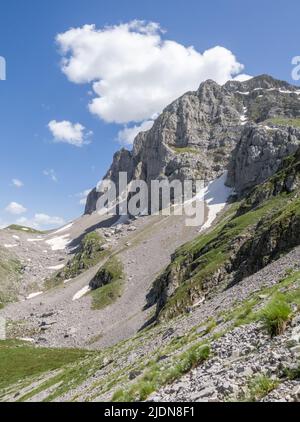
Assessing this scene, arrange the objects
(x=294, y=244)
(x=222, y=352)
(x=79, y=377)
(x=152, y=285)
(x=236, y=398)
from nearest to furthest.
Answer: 1. (x=236, y=398)
2. (x=222, y=352)
3. (x=79, y=377)
4. (x=294, y=244)
5. (x=152, y=285)

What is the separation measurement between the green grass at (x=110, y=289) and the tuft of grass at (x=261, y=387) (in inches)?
5034

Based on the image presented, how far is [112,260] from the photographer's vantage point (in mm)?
165125

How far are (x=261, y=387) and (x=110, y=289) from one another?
13424 centimetres

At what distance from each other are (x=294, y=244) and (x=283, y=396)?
47597 millimetres

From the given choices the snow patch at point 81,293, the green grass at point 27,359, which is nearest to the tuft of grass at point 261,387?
the green grass at point 27,359

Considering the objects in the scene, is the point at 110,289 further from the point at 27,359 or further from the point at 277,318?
the point at 277,318

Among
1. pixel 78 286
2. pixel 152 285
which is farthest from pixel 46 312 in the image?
pixel 152 285

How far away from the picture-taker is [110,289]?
14238 centimetres

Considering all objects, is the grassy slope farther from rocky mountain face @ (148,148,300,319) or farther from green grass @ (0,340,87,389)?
rocky mountain face @ (148,148,300,319)

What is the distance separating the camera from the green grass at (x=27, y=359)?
83.2 metres

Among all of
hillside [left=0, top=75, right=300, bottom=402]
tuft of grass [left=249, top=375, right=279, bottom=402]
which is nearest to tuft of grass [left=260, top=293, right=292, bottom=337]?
hillside [left=0, top=75, right=300, bottom=402]

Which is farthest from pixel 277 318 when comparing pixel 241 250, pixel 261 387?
pixel 241 250
